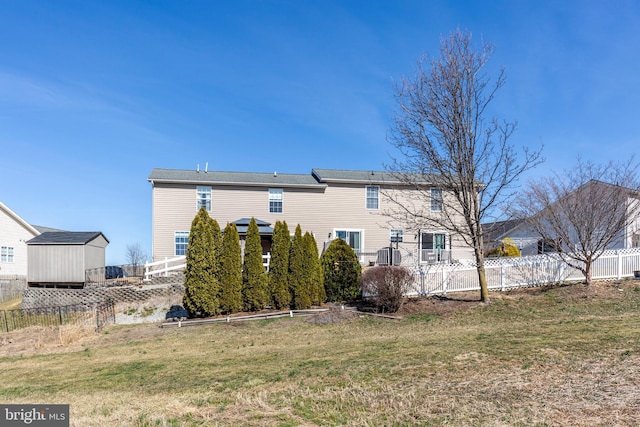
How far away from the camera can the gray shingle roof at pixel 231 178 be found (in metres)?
23.7

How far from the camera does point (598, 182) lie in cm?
1644

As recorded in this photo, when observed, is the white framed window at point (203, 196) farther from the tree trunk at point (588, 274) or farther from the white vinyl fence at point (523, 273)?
the tree trunk at point (588, 274)

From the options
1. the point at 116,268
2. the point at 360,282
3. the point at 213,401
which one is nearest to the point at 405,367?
the point at 213,401

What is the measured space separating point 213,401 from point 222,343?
5631 mm

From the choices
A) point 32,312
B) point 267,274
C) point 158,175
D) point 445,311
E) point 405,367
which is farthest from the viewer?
point 158,175

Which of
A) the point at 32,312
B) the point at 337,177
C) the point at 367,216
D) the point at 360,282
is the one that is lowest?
the point at 32,312

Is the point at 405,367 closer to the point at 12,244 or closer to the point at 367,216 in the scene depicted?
the point at 367,216

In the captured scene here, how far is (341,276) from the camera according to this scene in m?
15.7

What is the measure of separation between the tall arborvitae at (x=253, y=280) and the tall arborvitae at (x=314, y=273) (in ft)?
5.21

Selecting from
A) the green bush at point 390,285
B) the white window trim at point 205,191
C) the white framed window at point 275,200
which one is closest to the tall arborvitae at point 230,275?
the green bush at point 390,285

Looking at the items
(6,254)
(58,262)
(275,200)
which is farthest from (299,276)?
(6,254)

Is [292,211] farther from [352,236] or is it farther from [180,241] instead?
[180,241]

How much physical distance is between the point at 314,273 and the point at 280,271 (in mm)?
1181

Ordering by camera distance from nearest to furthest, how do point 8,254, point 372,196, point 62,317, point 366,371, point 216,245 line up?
point 366,371
point 216,245
point 62,317
point 372,196
point 8,254
